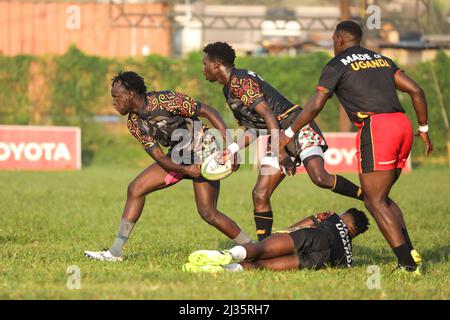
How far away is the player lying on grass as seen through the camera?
925cm

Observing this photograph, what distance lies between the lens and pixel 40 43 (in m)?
41.1

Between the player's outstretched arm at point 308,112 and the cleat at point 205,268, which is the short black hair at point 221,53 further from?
the cleat at point 205,268

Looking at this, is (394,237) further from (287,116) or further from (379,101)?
(287,116)

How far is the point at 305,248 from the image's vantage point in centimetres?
866

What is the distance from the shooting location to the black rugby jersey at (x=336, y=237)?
874 cm

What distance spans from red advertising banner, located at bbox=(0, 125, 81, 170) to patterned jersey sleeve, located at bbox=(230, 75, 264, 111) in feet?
55.2

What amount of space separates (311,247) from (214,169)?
50.2 inches

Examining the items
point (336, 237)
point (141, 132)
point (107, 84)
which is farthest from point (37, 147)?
point (336, 237)

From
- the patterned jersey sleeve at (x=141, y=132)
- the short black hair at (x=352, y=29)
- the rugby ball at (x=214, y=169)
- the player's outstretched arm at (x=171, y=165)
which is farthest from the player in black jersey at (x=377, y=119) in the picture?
the patterned jersey sleeve at (x=141, y=132)

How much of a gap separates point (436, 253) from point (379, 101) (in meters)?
2.86

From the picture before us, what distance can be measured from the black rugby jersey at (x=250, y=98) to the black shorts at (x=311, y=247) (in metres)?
1.54

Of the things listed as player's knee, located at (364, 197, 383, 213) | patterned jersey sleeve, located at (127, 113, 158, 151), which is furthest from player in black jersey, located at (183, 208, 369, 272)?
patterned jersey sleeve, located at (127, 113, 158, 151)

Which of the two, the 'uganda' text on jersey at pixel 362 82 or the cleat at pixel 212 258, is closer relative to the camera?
the cleat at pixel 212 258

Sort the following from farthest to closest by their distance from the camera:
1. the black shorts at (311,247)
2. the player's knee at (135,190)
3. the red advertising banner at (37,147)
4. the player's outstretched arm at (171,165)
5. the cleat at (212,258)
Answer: the red advertising banner at (37,147)
the player's knee at (135,190)
the player's outstretched arm at (171,165)
the black shorts at (311,247)
the cleat at (212,258)
